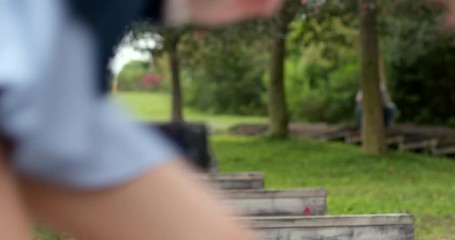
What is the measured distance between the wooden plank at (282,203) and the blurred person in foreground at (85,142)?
248 inches

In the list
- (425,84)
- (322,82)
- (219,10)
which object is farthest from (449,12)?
(322,82)

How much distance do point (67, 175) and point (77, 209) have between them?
5 cm

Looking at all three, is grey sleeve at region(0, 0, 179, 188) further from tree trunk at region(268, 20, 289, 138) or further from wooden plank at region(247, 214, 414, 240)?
tree trunk at region(268, 20, 289, 138)

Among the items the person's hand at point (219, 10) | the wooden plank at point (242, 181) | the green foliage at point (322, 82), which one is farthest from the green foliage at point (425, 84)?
the person's hand at point (219, 10)

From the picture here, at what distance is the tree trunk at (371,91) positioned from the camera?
19406mm

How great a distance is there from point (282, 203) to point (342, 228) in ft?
5.42

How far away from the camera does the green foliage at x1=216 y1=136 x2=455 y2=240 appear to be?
11258mm

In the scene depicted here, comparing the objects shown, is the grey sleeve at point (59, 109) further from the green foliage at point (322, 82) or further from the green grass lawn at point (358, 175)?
the green foliage at point (322, 82)

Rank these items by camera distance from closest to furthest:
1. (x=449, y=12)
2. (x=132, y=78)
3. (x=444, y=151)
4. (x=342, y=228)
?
(x=449, y=12)
(x=132, y=78)
(x=342, y=228)
(x=444, y=151)

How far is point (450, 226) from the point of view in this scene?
10055 mm

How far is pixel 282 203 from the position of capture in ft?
25.4

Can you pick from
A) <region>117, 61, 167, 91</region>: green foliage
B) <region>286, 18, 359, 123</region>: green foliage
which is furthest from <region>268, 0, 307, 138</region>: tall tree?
<region>117, 61, 167, 91</region>: green foliage

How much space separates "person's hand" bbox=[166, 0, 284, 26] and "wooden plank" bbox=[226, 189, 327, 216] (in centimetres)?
636

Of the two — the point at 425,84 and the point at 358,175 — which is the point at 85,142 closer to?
the point at 358,175
